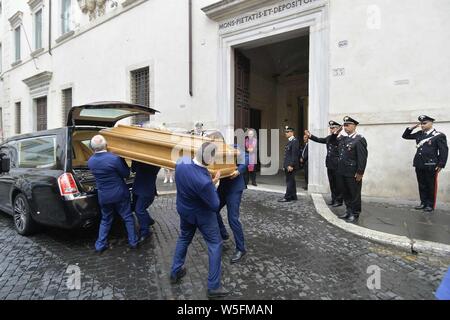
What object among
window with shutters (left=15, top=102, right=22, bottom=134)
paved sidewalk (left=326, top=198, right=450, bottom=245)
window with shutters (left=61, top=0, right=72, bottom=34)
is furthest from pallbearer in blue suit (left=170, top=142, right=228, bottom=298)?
window with shutters (left=15, top=102, right=22, bottom=134)

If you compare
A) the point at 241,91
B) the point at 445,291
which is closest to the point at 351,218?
the point at 445,291

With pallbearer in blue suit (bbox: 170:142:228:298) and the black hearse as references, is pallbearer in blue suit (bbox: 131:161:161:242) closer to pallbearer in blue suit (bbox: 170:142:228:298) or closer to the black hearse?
the black hearse

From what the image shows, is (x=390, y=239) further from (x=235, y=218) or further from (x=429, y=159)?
(x=429, y=159)

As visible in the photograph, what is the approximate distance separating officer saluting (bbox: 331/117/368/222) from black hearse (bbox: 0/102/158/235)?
3.30 metres

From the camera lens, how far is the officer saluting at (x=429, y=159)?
5633 millimetres

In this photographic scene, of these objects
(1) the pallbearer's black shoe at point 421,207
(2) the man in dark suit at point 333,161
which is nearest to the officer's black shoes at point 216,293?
(2) the man in dark suit at point 333,161

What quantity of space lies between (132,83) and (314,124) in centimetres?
801

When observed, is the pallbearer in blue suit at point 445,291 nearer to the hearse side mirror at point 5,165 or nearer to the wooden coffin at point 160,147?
the wooden coffin at point 160,147

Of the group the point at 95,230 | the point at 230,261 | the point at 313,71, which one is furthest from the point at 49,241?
the point at 313,71

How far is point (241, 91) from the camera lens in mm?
9961

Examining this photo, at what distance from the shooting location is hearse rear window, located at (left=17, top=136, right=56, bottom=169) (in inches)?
168

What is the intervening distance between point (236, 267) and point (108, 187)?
5.99 feet

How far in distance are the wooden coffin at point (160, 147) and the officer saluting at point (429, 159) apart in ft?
13.5

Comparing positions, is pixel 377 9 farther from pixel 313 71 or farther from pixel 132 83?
pixel 132 83
